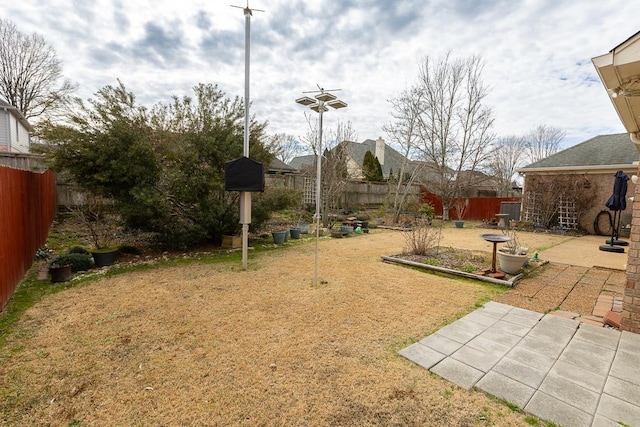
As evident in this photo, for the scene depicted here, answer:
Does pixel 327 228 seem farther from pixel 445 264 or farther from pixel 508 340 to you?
pixel 508 340

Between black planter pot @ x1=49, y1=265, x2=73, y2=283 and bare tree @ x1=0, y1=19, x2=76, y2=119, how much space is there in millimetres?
16273

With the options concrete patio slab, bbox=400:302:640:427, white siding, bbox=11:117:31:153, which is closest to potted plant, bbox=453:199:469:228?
concrete patio slab, bbox=400:302:640:427

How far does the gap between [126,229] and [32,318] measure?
3403 mm

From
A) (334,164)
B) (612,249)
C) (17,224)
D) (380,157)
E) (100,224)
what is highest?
(380,157)

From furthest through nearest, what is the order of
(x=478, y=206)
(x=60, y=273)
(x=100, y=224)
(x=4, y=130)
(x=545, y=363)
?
(x=478, y=206) < (x=4, y=130) < (x=100, y=224) < (x=60, y=273) < (x=545, y=363)

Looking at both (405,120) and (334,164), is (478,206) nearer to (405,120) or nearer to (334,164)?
(405,120)

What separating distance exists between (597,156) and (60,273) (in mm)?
16625

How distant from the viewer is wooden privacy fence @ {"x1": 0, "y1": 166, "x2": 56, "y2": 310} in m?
3.45

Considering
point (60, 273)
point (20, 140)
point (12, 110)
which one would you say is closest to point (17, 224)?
point (60, 273)

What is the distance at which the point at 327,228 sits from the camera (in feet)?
33.9

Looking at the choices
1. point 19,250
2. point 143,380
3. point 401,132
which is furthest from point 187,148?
point 401,132

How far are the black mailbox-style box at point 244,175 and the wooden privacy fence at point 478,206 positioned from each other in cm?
1381

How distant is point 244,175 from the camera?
15.9 ft

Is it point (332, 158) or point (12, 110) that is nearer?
point (332, 158)
